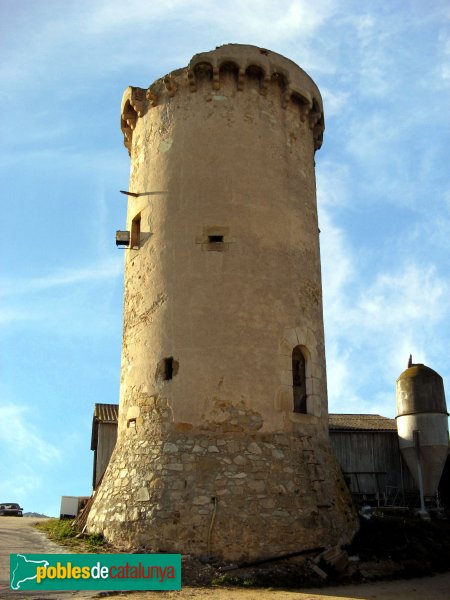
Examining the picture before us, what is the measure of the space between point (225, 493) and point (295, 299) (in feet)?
Result: 15.0

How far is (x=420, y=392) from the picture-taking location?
68.8 feet

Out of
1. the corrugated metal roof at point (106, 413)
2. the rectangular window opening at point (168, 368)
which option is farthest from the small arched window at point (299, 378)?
the corrugated metal roof at point (106, 413)

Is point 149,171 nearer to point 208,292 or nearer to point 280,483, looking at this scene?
point 208,292

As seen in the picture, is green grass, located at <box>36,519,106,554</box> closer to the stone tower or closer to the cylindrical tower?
the stone tower

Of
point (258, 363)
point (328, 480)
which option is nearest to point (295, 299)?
point (258, 363)

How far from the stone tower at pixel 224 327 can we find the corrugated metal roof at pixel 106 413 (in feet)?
25.1

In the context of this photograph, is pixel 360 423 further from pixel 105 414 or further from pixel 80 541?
pixel 80 541

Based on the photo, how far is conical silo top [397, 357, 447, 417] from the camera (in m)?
20.8

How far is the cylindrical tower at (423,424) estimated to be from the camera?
20391 millimetres
